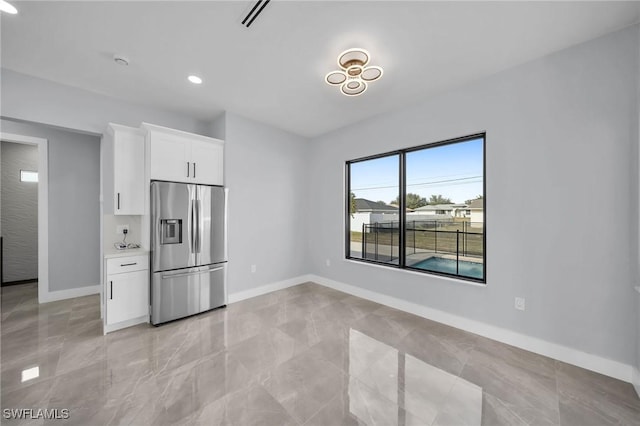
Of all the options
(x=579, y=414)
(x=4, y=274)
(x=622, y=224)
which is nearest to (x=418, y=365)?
(x=579, y=414)

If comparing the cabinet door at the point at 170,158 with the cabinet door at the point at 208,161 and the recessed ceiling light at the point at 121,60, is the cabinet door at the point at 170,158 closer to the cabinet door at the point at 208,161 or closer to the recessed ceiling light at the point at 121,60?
the cabinet door at the point at 208,161

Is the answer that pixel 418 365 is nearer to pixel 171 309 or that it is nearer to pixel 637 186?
pixel 637 186

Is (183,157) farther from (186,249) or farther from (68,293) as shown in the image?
(68,293)

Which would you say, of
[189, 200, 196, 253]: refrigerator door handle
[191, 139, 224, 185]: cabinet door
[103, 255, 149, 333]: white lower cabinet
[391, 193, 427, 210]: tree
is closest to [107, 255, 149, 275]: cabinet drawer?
[103, 255, 149, 333]: white lower cabinet

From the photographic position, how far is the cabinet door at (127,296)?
2.73 meters

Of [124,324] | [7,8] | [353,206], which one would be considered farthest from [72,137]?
[353,206]

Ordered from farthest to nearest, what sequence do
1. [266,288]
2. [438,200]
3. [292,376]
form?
[266,288] < [438,200] < [292,376]

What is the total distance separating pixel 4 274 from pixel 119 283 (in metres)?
3.41

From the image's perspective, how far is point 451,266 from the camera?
132 inches

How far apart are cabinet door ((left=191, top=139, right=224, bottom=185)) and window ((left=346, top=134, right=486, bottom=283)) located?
6.90 feet

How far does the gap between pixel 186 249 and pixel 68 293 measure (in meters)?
2.36

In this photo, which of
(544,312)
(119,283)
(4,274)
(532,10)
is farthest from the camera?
(4,274)

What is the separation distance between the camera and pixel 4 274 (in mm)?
4168

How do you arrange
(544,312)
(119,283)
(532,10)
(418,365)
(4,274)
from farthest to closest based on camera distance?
(4,274) → (119,283) → (544,312) → (418,365) → (532,10)
